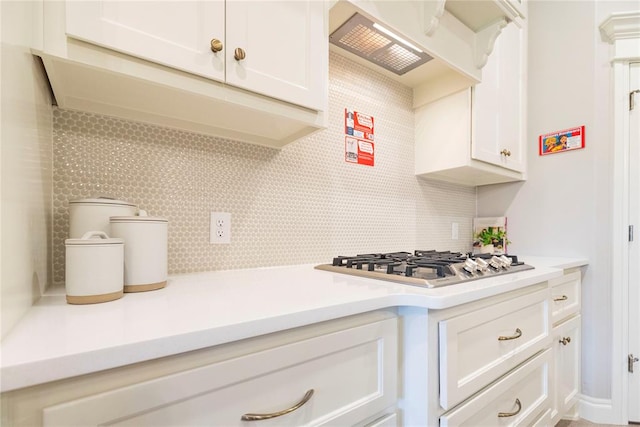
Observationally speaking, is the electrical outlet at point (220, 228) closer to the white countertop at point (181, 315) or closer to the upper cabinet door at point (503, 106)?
the white countertop at point (181, 315)

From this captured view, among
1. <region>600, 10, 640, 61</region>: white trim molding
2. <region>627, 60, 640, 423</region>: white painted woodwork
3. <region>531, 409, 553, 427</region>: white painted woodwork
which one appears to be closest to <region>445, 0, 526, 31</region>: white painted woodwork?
<region>600, 10, 640, 61</region>: white trim molding

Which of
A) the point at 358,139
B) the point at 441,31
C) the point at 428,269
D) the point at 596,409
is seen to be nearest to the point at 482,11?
the point at 441,31

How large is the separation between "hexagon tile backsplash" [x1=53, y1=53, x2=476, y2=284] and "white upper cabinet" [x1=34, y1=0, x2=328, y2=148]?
0.32 feet

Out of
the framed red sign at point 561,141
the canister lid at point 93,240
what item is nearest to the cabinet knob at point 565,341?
the framed red sign at point 561,141

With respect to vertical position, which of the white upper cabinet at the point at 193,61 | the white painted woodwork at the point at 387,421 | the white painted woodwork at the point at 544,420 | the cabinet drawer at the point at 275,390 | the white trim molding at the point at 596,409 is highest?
the white upper cabinet at the point at 193,61

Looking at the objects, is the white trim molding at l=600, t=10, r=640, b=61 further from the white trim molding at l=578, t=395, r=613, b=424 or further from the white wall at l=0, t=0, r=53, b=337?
the white wall at l=0, t=0, r=53, b=337

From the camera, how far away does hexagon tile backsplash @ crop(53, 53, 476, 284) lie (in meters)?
0.91

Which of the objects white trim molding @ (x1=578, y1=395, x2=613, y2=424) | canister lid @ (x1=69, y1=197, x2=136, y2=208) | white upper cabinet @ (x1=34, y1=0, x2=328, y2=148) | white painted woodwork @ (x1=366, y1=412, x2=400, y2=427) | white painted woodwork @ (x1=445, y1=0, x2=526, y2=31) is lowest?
white trim molding @ (x1=578, y1=395, x2=613, y2=424)

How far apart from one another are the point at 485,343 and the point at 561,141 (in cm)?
167

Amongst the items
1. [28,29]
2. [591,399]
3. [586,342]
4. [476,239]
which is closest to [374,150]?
[476,239]

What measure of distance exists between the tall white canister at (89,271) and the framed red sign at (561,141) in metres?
2.37

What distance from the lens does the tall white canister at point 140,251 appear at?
742 mm

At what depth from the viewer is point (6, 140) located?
1.55 ft

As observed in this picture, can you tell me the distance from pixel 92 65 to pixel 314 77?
0.57m
